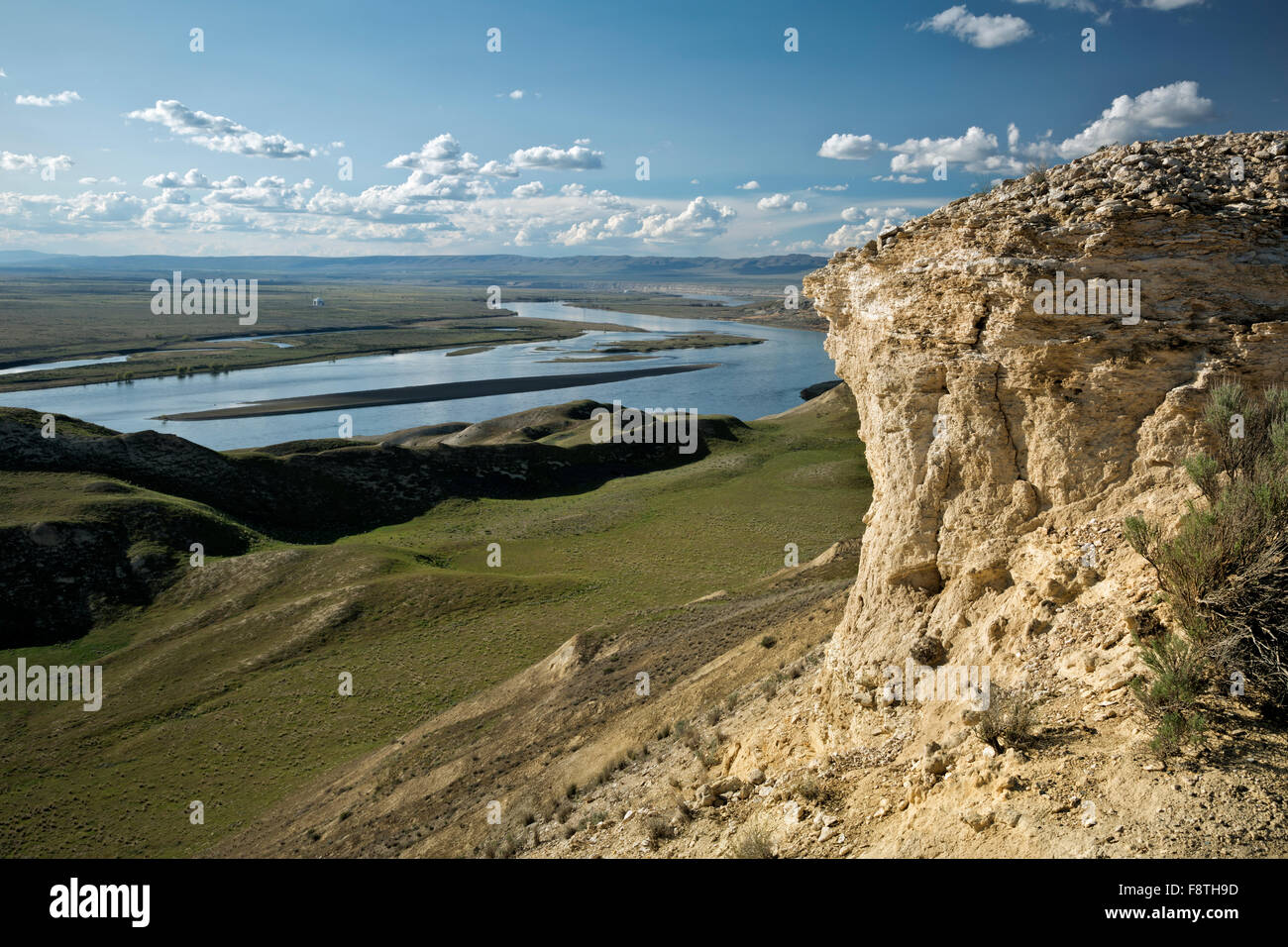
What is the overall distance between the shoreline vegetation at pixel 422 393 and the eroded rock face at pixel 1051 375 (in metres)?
89.5

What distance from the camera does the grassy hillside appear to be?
20.6 metres

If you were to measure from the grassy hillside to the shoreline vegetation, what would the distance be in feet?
141

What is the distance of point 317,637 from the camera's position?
97.3ft

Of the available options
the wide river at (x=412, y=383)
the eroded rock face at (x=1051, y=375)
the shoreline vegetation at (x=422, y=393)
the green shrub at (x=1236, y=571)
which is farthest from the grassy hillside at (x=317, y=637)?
the shoreline vegetation at (x=422, y=393)

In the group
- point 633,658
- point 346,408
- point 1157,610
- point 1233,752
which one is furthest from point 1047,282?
point 346,408

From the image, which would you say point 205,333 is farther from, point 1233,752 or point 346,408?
point 1233,752

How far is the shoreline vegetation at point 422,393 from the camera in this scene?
Result: 87.8 m

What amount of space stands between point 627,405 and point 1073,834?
84660 mm

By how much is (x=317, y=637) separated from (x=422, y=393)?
75419 mm

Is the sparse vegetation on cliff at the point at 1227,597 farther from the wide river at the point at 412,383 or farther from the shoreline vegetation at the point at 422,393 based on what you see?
the shoreline vegetation at the point at 422,393

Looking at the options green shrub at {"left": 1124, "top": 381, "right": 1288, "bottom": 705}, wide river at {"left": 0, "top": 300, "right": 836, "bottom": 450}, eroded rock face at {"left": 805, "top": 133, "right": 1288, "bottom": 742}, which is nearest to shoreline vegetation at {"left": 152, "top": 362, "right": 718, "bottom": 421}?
wide river at {"left": 0, "top": 300, "right": 836, "bottom": 450}

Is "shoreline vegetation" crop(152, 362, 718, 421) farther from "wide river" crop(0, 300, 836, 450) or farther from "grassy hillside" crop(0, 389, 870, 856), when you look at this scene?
"grassy hillside" crop(0, 389, 870, 856)

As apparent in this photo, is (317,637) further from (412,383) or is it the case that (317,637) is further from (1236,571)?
(412,383)

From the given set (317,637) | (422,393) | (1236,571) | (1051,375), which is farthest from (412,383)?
(1236,571)
